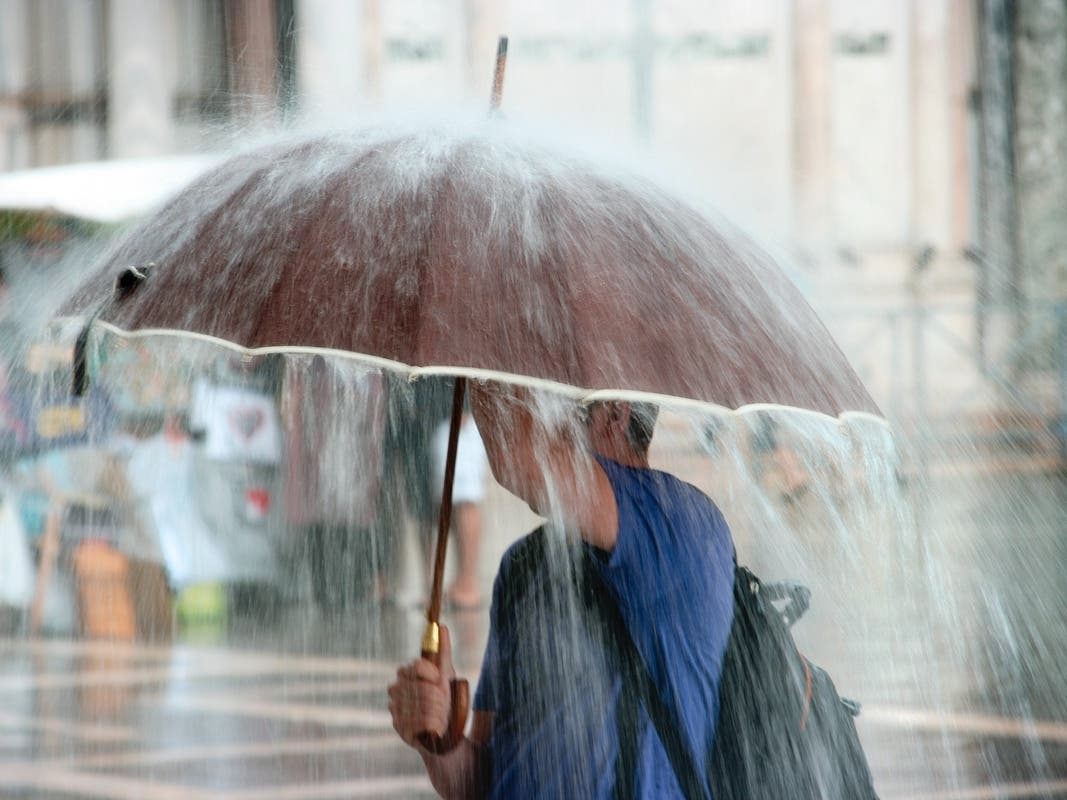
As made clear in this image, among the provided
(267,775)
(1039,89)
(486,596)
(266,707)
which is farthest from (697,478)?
(1039,89)

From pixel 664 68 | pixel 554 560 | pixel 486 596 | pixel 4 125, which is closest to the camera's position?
pixel 554 560

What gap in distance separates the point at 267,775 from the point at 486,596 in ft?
10.1

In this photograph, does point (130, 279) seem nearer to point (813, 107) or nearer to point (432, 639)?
point (432, 639)

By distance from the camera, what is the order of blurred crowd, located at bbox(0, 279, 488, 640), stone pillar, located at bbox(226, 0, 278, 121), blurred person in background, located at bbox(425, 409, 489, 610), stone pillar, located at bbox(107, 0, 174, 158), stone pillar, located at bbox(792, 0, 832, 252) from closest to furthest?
blurred crowd, located at bbox(0, 279, 488, 640)
blurred person in background, located at bbox(425, 409, 489, 610)
stone pillar, located at bbox(107, 0, 174, 158)
stone pillar, located at bbox(226, 0, 278, 121)
stone pillar, located at bbox(792, 0, 832, 252)

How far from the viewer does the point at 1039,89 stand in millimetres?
15008

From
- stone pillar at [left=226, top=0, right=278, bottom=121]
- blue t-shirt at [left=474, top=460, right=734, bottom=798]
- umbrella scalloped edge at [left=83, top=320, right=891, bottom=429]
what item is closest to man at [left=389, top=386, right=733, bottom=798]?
blue t-shirt at [left=474, top=460, right=734, bottom=798]

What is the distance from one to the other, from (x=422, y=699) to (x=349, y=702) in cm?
365

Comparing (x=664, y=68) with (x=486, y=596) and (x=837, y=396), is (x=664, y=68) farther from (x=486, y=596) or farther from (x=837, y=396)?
(x=837, y=396)

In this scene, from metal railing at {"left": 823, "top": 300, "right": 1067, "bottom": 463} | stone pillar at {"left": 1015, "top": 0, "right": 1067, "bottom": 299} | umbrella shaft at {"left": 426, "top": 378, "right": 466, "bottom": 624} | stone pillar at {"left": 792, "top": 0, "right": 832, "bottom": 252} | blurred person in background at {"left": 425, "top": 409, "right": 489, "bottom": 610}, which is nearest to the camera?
umbrella shaft at {"left": 426, "top": 378, "right": 466, "bottom": 624}

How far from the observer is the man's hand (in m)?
2.05

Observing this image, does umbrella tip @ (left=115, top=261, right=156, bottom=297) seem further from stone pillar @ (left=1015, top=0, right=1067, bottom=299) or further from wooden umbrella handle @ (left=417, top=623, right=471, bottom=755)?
stone pillar @ (left=1015, top=0, right=1067, bottom=299)

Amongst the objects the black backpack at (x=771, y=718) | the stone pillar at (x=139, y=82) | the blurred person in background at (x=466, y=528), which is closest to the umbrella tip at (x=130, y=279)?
the black backpack at (x=771, y=718)

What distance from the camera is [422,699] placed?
80.6 inches

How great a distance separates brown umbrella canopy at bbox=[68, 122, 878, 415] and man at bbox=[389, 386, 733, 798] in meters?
0.17
